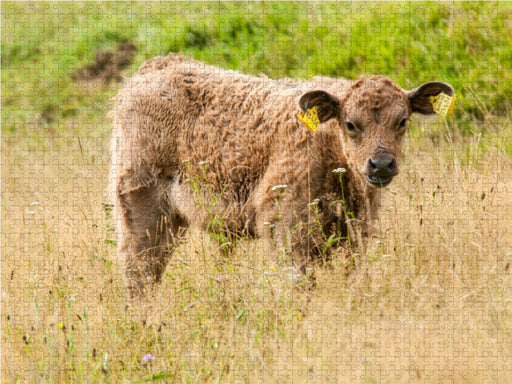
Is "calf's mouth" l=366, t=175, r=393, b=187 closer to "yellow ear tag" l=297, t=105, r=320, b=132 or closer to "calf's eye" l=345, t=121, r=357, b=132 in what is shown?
"calf's eye" l=345, t=121, r=357, b=132

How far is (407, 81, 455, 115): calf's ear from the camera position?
584 cm

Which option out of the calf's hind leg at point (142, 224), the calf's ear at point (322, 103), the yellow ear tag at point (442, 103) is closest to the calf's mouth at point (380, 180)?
the calf's ear at point (322, 103)

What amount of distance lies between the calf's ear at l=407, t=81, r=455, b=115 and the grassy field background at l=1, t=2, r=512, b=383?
32.0 inches

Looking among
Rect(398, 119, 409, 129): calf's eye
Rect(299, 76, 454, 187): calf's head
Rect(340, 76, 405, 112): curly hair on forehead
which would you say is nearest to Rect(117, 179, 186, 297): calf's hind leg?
Rect(299, 76, 454, 187): calf's head

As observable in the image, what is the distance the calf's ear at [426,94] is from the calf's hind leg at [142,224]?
256 cm

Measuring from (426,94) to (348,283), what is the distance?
1.91 metres

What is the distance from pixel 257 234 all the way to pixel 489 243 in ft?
6.69

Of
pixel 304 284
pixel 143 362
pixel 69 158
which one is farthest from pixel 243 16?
pixel 143 362

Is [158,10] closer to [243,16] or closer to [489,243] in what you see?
[243,16]

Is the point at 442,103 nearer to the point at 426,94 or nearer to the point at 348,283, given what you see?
the point at 426,94

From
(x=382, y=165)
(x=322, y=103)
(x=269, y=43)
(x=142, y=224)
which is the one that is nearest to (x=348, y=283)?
(x=382, y=165)

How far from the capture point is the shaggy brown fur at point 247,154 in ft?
18.7

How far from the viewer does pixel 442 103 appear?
5844mm

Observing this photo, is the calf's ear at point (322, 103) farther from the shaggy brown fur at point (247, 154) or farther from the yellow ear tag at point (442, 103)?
the yellow ear tag at point (442, 103)
